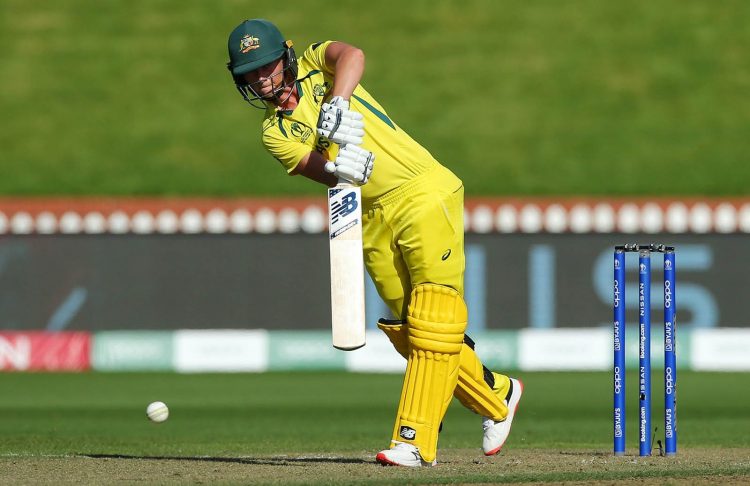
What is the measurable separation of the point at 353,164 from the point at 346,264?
0.41m

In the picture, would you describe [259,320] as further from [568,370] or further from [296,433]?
[296,433]

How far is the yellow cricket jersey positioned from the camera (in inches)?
231

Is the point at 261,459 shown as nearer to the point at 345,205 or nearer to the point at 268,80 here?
the point at 345,205

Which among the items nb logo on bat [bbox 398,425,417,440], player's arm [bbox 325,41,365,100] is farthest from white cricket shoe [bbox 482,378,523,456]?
player's arm [bbox 325,41,365,100]

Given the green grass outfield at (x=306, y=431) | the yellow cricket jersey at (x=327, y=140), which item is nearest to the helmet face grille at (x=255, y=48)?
the yellow cricket jersey at (x=327, y=140)

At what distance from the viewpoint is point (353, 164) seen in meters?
5.63

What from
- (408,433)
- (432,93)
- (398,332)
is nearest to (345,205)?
(398,332)

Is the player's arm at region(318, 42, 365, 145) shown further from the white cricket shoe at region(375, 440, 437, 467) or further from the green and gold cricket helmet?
the white cricket shoe at region(375, 440, 437, 467)

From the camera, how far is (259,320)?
45.7 ft

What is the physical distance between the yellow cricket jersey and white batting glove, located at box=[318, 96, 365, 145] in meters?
0.25

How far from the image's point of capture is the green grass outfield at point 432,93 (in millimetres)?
16891

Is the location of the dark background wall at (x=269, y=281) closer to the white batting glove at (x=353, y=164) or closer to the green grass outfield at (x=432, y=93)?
the green grass outfield at (x=432, y=93)

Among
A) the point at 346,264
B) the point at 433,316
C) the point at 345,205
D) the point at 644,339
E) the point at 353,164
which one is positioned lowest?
the point at 644,339

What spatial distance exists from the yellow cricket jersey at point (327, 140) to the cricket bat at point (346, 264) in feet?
0.59
